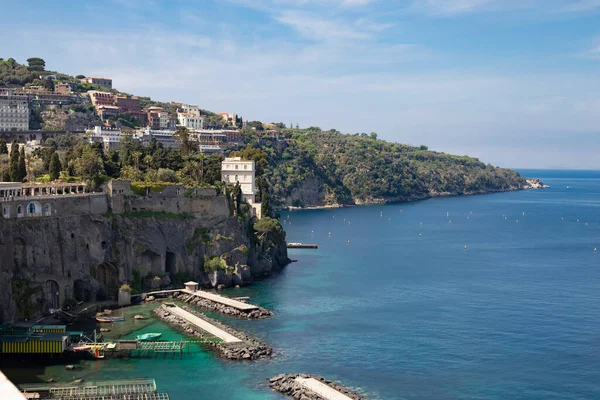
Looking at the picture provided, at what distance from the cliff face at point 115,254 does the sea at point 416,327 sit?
163 inches

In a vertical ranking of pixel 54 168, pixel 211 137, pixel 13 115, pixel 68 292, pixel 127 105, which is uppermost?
pixel 127 105

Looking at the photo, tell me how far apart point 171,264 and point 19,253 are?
18.1m

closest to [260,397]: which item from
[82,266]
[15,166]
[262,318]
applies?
[262,318]

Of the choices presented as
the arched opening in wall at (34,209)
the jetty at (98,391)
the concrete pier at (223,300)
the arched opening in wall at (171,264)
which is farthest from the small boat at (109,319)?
the jetty at (98,391)

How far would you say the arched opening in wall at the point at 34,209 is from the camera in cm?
5884

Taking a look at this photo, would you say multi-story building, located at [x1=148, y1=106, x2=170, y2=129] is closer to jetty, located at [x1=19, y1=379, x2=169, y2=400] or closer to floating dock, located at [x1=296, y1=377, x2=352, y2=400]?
Answer: jetty, located at [x1=19, y1=379, x2=169, y2=400]

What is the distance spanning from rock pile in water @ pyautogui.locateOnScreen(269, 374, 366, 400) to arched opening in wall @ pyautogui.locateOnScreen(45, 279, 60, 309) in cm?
2254

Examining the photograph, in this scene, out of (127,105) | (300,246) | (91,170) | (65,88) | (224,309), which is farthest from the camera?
(127,105)

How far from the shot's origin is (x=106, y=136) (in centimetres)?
12100

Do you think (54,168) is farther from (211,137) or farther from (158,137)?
(211,137)

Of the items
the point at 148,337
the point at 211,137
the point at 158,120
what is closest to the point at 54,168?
the point at 148,337

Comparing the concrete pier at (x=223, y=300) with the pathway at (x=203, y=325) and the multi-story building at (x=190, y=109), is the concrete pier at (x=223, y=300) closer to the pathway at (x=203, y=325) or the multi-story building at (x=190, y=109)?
the pathway at (x=203, y=325)

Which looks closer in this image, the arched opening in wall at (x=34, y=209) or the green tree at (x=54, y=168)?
the arched opening in wall at (x=34, y=209)

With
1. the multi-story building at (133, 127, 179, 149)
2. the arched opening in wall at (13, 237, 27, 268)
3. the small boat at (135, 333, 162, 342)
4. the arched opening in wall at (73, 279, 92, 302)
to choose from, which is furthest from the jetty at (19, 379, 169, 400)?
the multi-story building at (133, 127, 179, 149)
